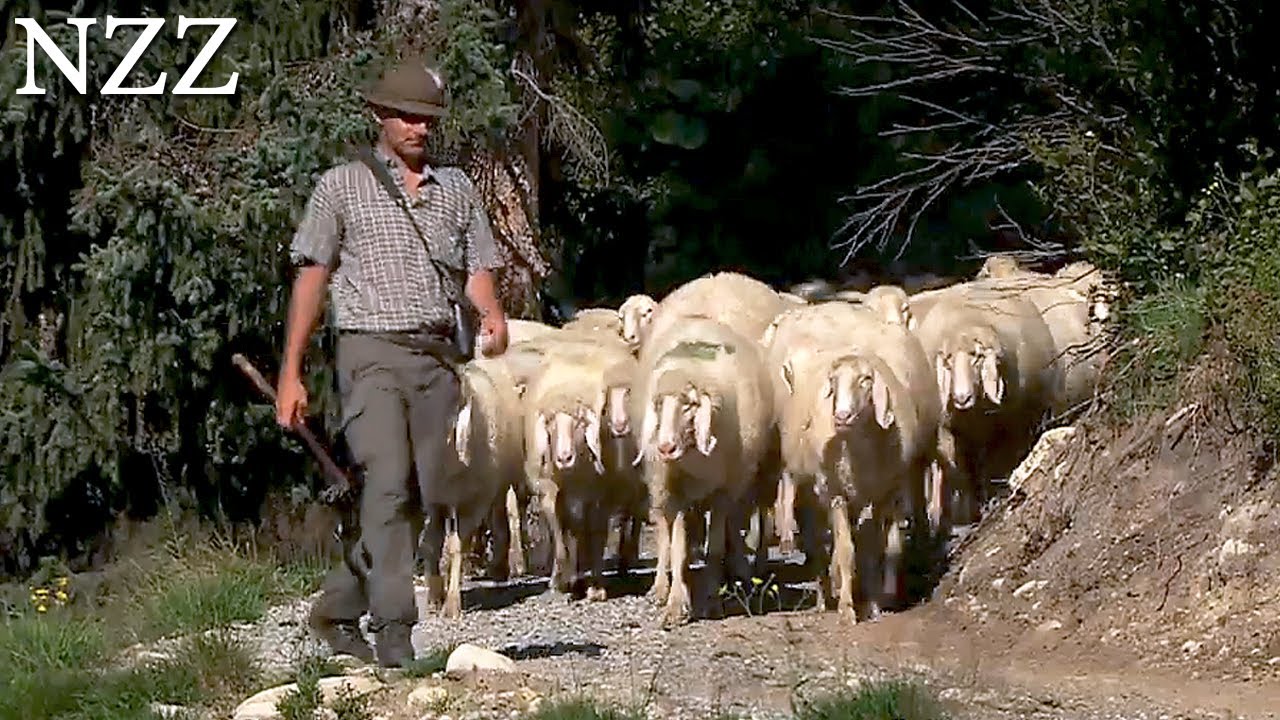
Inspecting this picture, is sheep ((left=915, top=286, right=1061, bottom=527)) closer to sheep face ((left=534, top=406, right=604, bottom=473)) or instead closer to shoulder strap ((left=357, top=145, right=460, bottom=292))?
sheep face ((left=534, top=406, right=604, bottom=473))

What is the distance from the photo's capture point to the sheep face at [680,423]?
12336 millimetres

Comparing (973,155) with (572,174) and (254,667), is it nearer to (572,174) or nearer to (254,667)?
(572,174)

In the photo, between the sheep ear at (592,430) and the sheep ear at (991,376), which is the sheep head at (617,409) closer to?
the sheep ear at (592,430)

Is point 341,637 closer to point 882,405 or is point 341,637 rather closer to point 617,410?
point 882,405

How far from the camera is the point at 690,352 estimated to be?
13.0 meters

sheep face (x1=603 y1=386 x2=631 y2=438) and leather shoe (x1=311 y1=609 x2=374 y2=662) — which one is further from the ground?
sheep face (x1=603 y1=386 x2=631 y2=438)

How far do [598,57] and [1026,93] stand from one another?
12.7ft

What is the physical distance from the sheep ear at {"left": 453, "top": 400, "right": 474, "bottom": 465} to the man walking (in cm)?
394

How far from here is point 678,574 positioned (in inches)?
491

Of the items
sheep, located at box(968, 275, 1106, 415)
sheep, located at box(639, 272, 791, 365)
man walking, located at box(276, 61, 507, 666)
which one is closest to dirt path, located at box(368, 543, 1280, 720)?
man walking, located at box(276, 61, 507, 666)

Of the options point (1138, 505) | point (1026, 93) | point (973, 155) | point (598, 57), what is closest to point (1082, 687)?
point (1138, 505)

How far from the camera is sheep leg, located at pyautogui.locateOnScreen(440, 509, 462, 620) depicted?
13.0 metres

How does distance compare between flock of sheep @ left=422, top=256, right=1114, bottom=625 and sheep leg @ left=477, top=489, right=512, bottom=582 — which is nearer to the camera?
flock of sheep @ left=422, top=256, right=1114, bottom=625

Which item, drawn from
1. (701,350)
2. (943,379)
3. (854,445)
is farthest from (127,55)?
(854,445)
